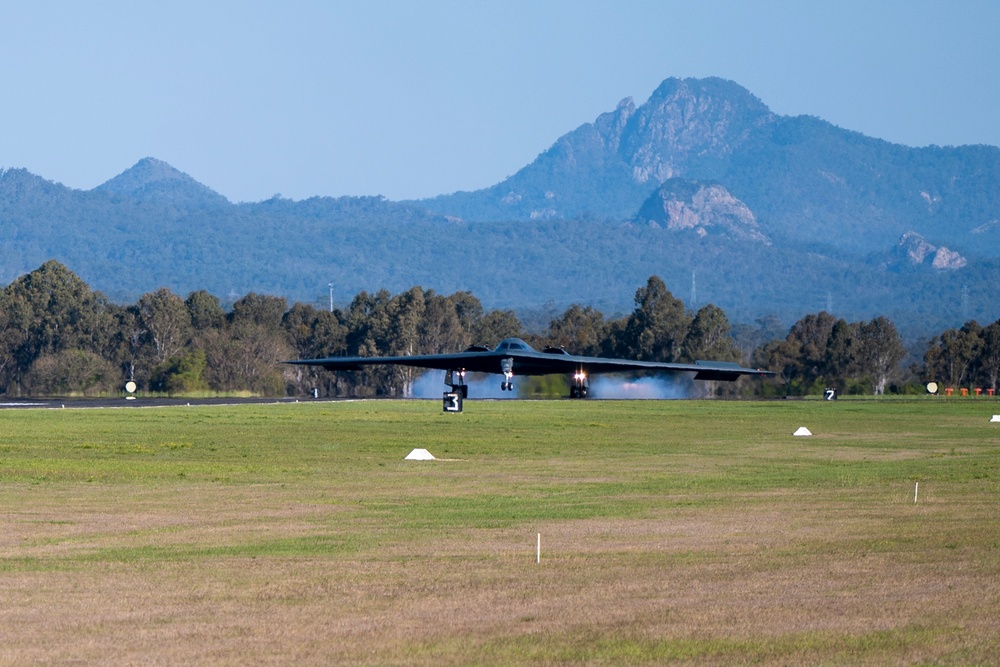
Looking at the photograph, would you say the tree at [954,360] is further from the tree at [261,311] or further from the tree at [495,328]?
the tree at [261,311]

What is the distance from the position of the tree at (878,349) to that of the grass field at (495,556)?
307ft

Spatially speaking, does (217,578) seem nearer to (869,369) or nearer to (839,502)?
(839,502)

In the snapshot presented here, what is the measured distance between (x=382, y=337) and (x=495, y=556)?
116109mm

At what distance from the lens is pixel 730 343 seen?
128 meters

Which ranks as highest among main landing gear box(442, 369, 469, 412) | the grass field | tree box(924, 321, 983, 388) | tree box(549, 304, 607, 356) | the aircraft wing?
tree box(549, 304, 607, 356)

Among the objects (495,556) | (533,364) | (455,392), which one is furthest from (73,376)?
(495,556)

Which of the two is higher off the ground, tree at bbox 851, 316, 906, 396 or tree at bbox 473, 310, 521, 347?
tree at bbox 473, 310, 521, 347

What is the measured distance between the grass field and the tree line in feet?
285

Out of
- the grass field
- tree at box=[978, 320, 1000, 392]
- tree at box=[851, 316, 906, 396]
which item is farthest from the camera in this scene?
tree at box=[851, 316, 906, 396]

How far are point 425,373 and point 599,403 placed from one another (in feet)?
173

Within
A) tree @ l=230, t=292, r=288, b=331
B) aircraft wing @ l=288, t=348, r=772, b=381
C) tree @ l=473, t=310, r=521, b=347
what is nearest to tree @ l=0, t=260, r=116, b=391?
tree @ l=230, t=292, r=288, b=331

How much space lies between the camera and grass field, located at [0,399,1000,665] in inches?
491

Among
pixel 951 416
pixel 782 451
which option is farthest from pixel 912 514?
pixel 951 416

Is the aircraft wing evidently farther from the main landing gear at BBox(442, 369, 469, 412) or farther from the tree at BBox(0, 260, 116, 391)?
the tree at BBox(0, 260, 116, 391)
